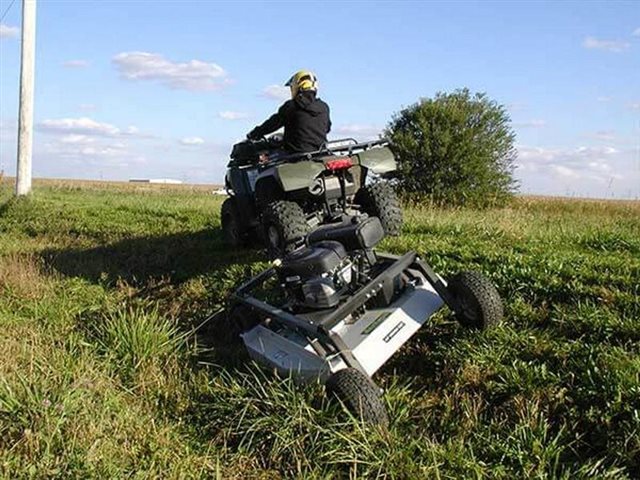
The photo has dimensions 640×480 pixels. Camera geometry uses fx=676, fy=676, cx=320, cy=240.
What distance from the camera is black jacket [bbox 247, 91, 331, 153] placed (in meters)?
6.90

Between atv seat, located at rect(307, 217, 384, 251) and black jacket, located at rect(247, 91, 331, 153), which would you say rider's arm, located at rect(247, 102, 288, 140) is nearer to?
black jacket, located at rect(247, 91, 331, 153)

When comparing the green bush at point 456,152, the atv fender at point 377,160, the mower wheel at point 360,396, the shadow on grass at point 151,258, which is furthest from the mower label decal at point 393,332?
the green bush at point 456,152

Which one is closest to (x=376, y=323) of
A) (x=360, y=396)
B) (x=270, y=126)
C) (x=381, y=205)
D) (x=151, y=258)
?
(x=360, y=396)

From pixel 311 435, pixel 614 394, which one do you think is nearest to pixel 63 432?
pixel 311 435

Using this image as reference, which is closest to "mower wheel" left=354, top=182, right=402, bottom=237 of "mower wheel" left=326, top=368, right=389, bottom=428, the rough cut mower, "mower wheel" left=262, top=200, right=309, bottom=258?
"mower wheel" left=262, top=200, right=309, bottom=258

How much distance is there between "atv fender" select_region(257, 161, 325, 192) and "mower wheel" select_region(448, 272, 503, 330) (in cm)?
166

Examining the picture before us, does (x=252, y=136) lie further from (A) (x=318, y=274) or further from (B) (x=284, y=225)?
(A) (x=318, y=274)

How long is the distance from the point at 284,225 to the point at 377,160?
1.17 m

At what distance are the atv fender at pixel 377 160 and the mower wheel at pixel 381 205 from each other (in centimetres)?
20

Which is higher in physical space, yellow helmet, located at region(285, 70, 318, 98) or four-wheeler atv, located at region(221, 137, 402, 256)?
yellow helmet, located at region(285, 70, 318, 98)

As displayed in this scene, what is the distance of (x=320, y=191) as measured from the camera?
20.6 feet

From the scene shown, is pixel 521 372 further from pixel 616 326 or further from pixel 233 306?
pixel 233 306

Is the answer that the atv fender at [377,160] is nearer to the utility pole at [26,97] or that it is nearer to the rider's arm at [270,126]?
the rider's arm at [270,126]

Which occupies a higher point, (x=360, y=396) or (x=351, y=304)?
(x=351, y=304)
